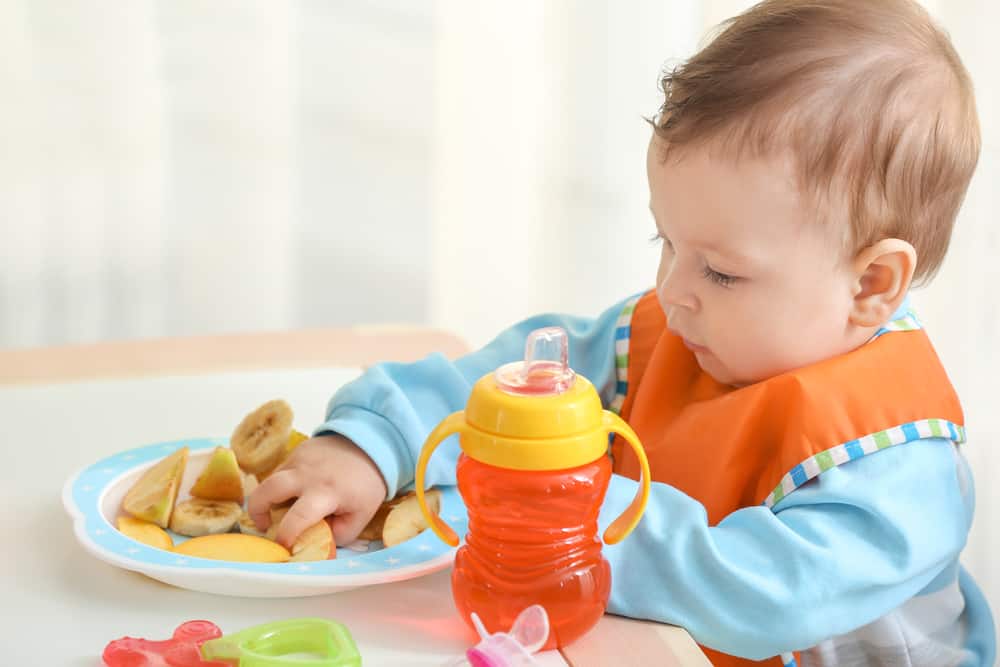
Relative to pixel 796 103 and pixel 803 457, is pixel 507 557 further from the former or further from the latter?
pixel 796 103

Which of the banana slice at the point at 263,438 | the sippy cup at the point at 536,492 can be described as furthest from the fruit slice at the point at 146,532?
the sippy cup at the point at 536,492

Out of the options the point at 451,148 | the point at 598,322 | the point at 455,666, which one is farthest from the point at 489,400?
the point at 451,148

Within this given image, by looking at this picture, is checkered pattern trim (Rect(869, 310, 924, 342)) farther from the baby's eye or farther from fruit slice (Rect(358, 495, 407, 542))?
fruit slice (Rect(358, 495, 407, 542))

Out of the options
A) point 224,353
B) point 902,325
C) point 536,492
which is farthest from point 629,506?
point 224,353

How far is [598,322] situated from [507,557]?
434mm

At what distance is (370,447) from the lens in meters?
0.90

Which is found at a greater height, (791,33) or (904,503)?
(791,33)

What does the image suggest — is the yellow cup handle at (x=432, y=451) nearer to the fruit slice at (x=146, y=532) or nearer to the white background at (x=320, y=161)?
the fruit slice at (x=146, y=532)

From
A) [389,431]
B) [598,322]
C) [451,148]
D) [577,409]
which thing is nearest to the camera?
[577,409]

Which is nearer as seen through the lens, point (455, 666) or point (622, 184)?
point (455, 666)

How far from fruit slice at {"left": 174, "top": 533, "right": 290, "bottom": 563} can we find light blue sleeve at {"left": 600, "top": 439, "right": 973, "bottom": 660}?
219mm

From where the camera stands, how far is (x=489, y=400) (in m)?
0.67

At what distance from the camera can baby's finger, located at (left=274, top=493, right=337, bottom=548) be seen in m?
0.84

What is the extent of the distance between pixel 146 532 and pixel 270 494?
88 millimetres
